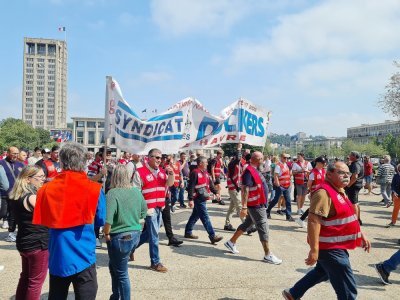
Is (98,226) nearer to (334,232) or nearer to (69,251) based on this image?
(69,251)

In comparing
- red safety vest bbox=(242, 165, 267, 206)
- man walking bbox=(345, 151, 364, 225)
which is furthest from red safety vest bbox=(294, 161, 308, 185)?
red safety vest bbox=(242, 165, 267, 206)

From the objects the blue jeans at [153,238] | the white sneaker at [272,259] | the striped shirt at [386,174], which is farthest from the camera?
the striped shirt at [386,174]

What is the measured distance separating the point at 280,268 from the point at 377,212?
8012 mm

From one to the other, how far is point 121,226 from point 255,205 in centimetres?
301

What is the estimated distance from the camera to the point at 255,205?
251 inches

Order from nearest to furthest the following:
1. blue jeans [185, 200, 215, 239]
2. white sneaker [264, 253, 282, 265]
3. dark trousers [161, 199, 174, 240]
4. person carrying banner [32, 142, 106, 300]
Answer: person carrying banner [32, 142, 106, 300] → white sneaker [264, 253, 282, 265] → dark trousers [161, 199, 174, 240] → blue jeans [185, 200, 215, 239]

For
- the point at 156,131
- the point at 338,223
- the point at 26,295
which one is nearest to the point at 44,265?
the point at 26,295

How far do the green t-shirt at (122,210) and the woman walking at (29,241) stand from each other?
76 cm

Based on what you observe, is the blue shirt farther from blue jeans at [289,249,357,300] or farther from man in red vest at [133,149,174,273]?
man in red vest at [133,149,174,273]

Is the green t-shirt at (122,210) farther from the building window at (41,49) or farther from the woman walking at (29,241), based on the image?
the building window at (41,49)

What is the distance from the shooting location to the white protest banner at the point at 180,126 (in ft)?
21.8

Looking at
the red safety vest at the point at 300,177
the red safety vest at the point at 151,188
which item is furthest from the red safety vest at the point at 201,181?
the red safety vest at the point at 300,177

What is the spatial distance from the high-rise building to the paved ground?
173532 millimetres

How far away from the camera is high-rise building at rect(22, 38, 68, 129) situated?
162m
